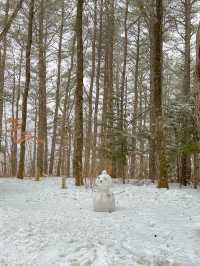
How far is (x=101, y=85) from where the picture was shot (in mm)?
26188

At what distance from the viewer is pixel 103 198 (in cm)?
841

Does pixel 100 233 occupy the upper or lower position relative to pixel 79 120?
lower

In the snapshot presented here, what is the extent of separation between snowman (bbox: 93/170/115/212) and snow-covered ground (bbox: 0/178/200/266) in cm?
30

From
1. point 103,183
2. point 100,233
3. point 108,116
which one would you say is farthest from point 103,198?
point 108,116

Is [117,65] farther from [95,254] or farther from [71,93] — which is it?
[95,254]

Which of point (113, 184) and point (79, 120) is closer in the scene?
point (79, 120)

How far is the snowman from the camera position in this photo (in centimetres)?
841

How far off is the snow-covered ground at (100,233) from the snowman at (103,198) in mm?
303

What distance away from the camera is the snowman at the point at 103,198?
331 inches

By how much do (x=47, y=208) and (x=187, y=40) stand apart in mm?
12286

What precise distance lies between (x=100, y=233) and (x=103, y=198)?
94.1 inches

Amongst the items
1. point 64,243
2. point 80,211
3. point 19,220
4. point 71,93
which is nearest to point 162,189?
point 80,211

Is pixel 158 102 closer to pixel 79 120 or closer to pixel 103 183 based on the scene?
pixel 79 120

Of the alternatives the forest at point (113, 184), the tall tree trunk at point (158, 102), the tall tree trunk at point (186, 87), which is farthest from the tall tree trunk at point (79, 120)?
the tall tree trunk at point (186, 87)
